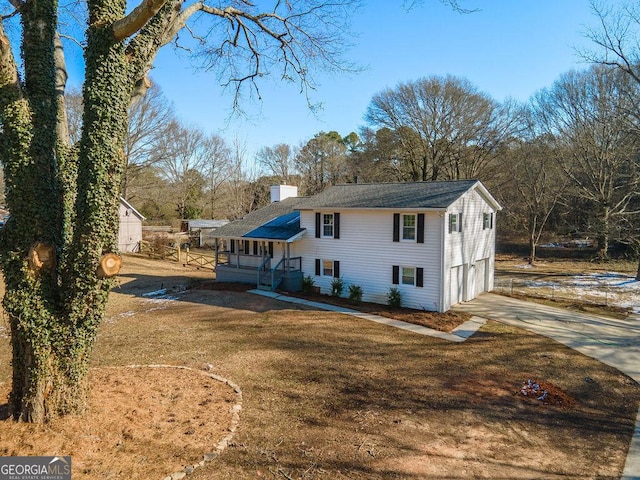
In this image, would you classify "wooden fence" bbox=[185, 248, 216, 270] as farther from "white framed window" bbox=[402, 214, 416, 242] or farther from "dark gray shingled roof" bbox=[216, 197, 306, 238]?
"white framed window" bbox=[402, 214, 416, 242]

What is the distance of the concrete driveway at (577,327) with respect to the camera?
42.1 feet

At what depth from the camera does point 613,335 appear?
49.7 feet

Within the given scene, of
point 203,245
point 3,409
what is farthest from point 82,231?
point 203,245

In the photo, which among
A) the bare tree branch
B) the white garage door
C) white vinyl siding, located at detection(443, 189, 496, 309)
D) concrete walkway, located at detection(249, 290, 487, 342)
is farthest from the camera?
the white garage door

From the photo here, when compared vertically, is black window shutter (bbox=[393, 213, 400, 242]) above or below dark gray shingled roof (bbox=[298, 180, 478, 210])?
below

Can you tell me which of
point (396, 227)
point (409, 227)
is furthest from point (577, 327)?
point (396, 227)

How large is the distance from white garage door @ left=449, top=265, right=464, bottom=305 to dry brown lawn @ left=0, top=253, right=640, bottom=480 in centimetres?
380

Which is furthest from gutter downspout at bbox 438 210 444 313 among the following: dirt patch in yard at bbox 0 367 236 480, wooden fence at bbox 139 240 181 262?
wooden fence at bbox 139 240 181 262

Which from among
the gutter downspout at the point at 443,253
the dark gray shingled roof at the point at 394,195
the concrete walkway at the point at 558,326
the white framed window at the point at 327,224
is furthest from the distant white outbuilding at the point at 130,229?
the gutter downspout at the point at 443,253

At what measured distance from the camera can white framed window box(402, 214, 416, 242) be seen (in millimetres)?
18000

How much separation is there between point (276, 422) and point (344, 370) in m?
3.29

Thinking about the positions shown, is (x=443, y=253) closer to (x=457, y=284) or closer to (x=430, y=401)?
(x=457, y=284)

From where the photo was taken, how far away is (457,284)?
754 inches

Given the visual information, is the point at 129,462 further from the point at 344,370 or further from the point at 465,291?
the point at 465,291
